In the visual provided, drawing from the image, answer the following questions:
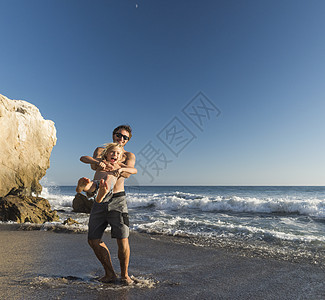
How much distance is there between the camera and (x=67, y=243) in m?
5.12

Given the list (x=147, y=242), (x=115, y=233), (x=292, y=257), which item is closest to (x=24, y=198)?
(x=147, y=242)

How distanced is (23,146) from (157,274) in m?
15.5

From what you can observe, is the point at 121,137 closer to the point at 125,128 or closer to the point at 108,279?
the point at 125,128

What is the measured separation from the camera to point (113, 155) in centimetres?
289

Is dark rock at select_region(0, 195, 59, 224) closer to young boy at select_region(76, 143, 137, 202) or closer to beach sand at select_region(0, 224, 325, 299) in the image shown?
beach sand at select_region(0, 224, 325, 299)

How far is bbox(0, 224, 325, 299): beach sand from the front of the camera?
2568mm

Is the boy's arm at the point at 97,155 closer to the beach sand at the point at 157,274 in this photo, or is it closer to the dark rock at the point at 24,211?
the beach sand at the point at 157,274

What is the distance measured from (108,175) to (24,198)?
7949 millimetres

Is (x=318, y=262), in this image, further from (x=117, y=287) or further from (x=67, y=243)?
(x=67, y=243)

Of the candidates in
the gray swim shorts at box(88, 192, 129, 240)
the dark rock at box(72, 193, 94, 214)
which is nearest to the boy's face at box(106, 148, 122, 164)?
the gray swim shorts at box(88, 192, 129, 240)

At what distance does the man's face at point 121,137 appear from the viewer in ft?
10.5

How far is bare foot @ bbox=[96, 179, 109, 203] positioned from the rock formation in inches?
415

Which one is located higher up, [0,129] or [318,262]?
[0,129]

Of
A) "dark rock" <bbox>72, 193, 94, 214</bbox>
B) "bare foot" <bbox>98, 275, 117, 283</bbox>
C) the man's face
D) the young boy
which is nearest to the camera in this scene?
the young boy
